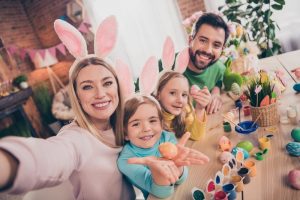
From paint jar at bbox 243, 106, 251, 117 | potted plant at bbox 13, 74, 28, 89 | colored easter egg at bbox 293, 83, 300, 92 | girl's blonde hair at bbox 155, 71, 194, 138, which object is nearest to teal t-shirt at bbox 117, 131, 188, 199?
girl's blonde hair at bbox 155, 71, 194, 138

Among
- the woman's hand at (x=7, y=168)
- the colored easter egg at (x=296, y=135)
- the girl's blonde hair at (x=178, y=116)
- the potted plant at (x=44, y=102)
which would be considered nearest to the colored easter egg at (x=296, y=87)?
the colored easter egg at (x=296, y=135)

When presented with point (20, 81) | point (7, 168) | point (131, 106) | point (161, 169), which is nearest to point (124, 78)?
point (131, 106)

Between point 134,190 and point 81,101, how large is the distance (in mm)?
363

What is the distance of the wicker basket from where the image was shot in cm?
120

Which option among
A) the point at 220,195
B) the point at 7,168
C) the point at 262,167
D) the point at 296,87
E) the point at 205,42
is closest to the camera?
the point at 7,168

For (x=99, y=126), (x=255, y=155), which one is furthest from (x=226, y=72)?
A: (x=99, y=126)

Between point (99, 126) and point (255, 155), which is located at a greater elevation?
point (99, 126)

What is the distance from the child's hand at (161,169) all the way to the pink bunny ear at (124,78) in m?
0.23

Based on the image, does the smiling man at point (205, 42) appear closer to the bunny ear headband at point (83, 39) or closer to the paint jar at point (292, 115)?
the paint jar at point (292, 115)

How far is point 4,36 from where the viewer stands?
3.88 meters

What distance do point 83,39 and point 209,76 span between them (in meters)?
0.99

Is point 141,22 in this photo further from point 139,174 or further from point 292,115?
point 139,174

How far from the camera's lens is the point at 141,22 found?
3811 millimetres

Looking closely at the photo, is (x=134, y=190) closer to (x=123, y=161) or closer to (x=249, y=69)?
(x=123, y=161)
